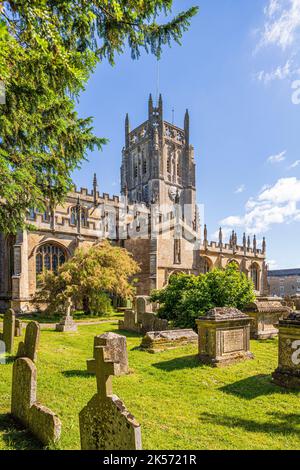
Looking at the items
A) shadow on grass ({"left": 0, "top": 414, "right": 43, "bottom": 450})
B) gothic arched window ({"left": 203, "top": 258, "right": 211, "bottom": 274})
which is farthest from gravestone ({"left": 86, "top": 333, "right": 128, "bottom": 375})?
gothic arched window ({"left": 203, "top": 258, "right": 211, "bottom": 274})

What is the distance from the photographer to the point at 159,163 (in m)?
46.7

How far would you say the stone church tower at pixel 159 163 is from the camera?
4672cm

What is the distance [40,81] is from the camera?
558cm

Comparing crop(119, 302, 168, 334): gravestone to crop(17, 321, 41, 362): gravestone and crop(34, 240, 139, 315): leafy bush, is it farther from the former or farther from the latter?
crop(17, 321, 41, 362): gravestone

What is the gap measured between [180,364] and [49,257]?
663 inches

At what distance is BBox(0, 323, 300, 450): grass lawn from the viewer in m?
3.81

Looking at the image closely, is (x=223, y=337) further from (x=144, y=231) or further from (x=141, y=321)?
(x=144, y=231)

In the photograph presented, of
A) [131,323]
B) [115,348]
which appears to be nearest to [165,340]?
[115,348]

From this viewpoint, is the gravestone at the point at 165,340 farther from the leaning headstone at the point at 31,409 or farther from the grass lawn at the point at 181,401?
the leaning headstone at the point at 31,409

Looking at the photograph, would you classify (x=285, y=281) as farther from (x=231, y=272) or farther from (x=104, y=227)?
(x=231, y=272)

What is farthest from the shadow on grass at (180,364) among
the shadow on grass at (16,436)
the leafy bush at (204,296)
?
the shadow on grass at (16,436)
